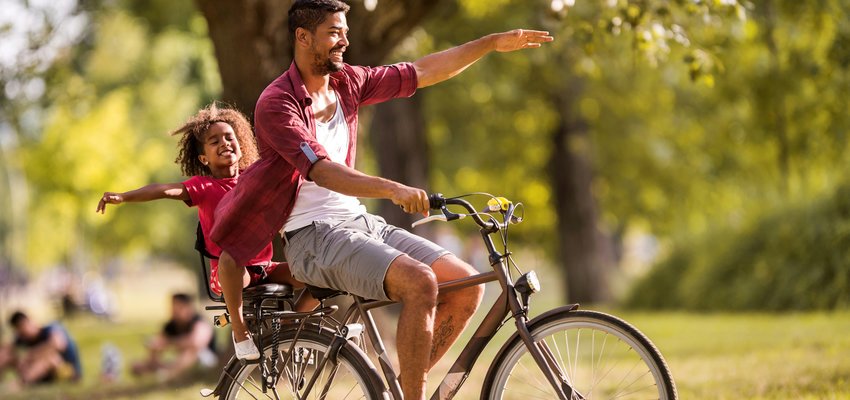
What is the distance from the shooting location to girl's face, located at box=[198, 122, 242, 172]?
5.19 meters

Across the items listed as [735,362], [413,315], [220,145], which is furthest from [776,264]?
[413,315]

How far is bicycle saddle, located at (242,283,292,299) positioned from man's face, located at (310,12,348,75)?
0.89 metres

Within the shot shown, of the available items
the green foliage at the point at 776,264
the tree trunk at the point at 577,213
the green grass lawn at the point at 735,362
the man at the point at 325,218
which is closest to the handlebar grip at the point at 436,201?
the man at the point at 325,218

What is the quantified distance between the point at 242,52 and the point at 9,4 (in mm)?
8159

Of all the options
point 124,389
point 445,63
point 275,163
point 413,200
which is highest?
point 445,63

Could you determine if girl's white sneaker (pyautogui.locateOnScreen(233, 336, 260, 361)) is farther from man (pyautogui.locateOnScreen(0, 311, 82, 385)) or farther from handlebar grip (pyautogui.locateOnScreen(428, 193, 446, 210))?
man (pyautogui.locateOnScreen(0, 311, 82, 385))

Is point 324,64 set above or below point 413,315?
Answer: above

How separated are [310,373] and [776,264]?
40.5 ft

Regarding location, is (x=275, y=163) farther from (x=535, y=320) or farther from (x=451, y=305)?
(x=535, y=320)

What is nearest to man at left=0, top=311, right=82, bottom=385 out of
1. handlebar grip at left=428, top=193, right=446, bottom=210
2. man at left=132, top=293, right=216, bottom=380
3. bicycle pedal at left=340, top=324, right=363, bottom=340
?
man at left=132, top=293, right=216, bottom=380

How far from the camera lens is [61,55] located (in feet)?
52.6

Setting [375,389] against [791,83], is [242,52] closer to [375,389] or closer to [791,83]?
[375,389]

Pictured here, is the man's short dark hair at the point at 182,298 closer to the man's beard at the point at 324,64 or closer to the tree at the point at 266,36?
the tree at the point at 266,36

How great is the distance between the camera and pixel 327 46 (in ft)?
15.1
